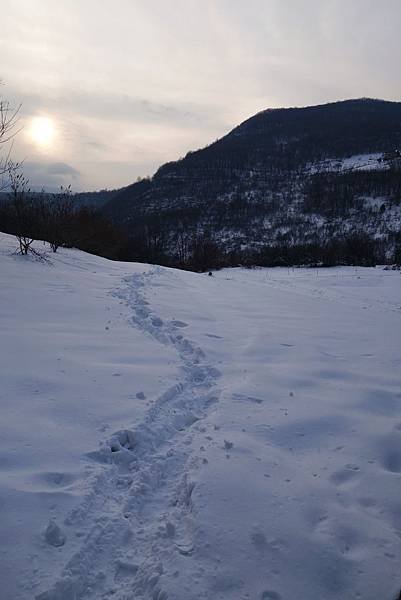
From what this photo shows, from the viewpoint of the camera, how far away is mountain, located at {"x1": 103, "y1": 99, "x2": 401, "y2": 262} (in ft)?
305

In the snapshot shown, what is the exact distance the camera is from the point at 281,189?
132 meters

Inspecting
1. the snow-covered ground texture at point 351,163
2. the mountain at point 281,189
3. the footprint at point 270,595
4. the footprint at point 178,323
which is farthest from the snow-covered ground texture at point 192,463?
the snow-covered ground texture at point 351,163

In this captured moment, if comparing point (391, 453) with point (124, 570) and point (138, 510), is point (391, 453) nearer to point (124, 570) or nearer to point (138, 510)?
point (138, 510)

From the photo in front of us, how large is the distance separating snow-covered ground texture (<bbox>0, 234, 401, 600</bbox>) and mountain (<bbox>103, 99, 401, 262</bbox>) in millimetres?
54430

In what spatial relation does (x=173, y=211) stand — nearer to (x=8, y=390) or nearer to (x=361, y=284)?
(x=361, y=284)

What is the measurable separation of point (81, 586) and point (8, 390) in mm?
2314

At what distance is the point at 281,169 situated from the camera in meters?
155

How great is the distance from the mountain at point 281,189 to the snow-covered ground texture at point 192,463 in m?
54.4

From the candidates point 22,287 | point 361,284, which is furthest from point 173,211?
point 22,287

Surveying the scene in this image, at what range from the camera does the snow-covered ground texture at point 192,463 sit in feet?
7.17

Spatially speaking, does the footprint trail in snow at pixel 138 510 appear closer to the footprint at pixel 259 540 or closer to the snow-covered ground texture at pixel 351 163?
the footprint at pixel 259 540

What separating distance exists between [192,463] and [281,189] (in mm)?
138789

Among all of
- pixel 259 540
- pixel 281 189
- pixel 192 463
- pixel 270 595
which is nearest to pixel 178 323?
pixel 192 463

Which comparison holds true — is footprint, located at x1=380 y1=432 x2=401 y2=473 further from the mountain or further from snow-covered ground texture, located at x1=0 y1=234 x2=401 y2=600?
the mountain
